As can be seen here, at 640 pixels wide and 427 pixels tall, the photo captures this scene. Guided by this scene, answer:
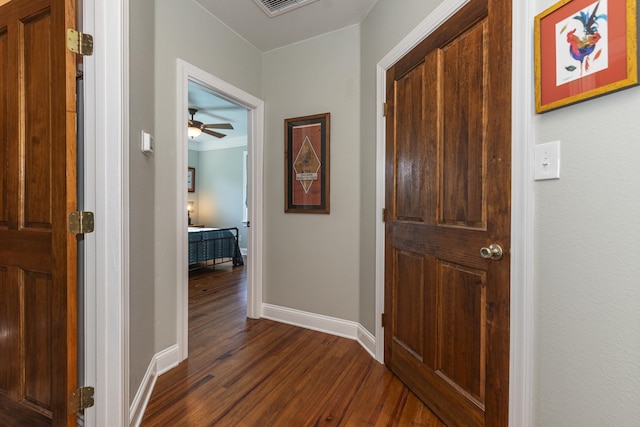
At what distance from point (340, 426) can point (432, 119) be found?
1.64 metres

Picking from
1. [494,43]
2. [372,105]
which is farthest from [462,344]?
[372,105]

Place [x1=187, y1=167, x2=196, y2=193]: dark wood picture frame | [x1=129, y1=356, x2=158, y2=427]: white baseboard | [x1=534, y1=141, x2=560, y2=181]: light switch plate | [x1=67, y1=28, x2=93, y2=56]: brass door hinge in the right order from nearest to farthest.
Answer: [x1=534, y1=141, x2=560, y2=181]: light switch plate, [x1=67, y1=28, x2=93, y2=56]: brass door hinge, [x1=129, y1=356, x2=158, y2=427]: white baseboard, [x1=187, y1=167, x2=196, y2=193]: dark wood picture frame

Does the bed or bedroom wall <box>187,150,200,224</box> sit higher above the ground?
bedroom wall <box>187,150,200,224</box>

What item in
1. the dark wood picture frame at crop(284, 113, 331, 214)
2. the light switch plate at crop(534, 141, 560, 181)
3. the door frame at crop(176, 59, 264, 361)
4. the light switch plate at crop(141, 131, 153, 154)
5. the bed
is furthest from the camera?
the bed

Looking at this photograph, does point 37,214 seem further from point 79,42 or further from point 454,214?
point 454,214

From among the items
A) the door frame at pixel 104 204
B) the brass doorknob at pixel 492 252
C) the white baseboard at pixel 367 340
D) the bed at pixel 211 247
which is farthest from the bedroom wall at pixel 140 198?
the bed at pixel 211 247

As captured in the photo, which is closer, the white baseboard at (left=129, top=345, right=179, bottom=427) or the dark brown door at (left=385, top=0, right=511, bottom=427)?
the dark brown door at (left=385, top=0, right=511, bottom=427)

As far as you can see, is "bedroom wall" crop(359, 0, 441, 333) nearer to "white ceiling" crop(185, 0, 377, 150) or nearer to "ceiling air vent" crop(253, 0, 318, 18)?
"white ceiling" crop(185, 0, 377, 150)

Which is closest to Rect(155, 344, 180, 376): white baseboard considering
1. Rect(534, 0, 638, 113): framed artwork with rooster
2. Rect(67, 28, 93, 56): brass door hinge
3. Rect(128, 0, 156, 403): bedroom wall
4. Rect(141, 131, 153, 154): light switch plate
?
Rect(128, 0, 156, 403): bedroom wall

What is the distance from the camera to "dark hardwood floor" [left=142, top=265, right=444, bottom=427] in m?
1.53

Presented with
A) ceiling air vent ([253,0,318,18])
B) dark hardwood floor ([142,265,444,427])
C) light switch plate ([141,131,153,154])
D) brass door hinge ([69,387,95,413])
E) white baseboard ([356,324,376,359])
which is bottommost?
dark hardwood floor ([142,265,444,427])

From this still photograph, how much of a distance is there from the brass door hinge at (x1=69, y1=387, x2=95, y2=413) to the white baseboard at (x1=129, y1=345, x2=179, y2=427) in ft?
0.78

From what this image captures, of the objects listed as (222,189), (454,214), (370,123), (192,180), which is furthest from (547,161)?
(192,180)

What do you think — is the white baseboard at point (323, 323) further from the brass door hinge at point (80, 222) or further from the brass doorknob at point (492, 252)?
the brass door hinge at point (80, 222)
